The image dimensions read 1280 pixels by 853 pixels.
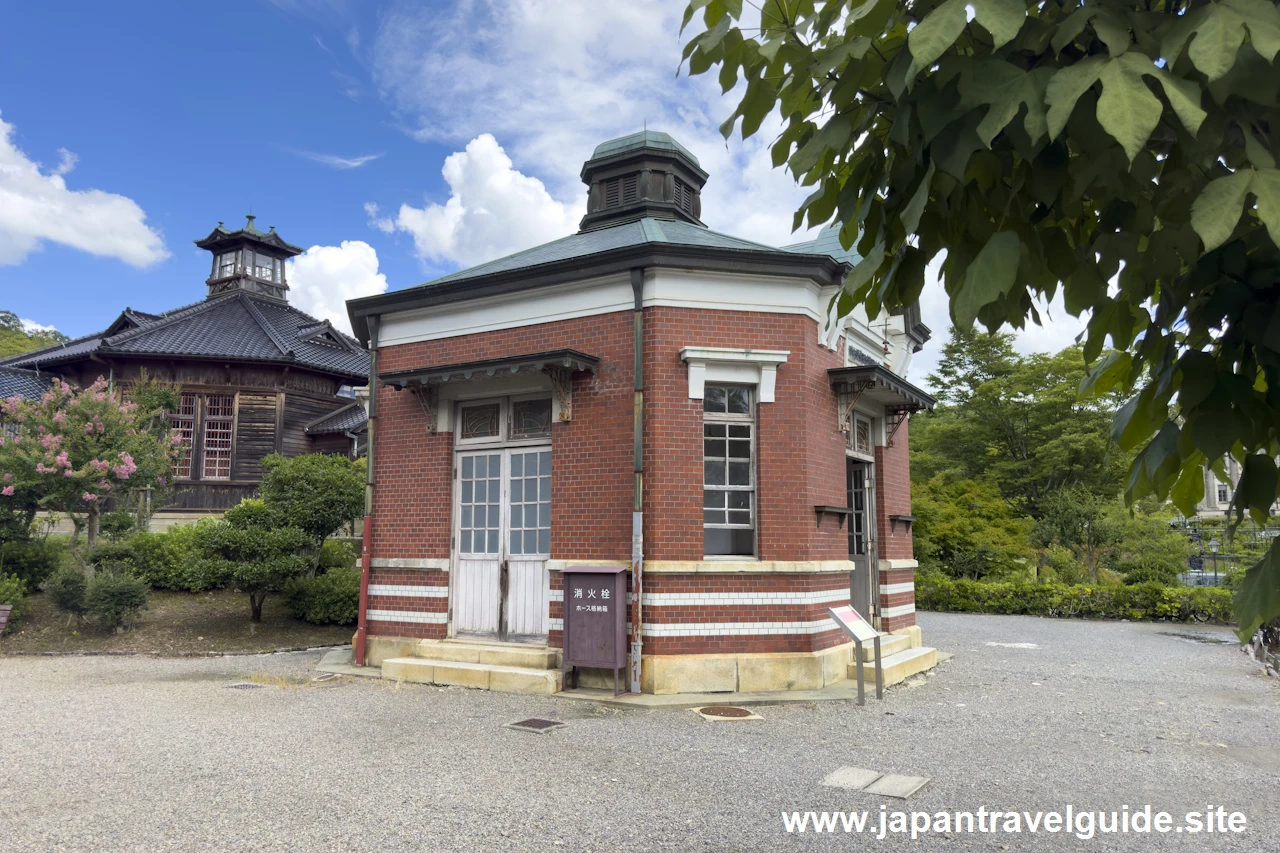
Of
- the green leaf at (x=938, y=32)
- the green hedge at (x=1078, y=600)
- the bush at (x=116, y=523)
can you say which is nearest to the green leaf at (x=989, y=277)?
the green leaf at (x=938, y=32)

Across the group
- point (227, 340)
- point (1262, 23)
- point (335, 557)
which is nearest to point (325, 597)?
point (335, 557)

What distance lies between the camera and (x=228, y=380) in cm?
2411

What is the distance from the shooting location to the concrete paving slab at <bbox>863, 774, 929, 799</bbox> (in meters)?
5.62

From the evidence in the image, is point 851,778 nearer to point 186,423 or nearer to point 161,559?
point 161,559

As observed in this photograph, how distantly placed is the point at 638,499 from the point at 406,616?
11.9ft

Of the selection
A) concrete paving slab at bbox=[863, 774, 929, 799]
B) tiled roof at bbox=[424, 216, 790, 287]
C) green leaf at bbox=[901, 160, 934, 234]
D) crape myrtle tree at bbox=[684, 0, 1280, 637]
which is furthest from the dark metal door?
green leaf at bbox=[901, 160, 934, 234]

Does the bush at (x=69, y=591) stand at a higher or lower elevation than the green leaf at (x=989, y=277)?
lower

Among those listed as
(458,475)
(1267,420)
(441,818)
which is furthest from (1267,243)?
(458,475)

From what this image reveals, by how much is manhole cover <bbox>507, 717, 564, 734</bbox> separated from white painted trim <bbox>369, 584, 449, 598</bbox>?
309cm

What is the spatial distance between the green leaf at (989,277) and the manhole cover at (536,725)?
21.2 feet

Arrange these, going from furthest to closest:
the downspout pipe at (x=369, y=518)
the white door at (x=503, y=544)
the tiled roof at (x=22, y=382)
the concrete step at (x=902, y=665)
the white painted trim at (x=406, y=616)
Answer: the tiled roof at (x=22, y=382), the downspout pipe at (x=369, y=518), the white painted trim at (x=406, y=616), the white door at (x=503, y=544), the concrete step at (x=902, y=665)

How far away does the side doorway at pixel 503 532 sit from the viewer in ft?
33.3

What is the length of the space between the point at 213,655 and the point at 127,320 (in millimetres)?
18631

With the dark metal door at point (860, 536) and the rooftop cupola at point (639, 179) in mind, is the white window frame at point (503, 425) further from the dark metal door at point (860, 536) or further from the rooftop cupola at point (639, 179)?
the dark metal door at point (860, 536)
